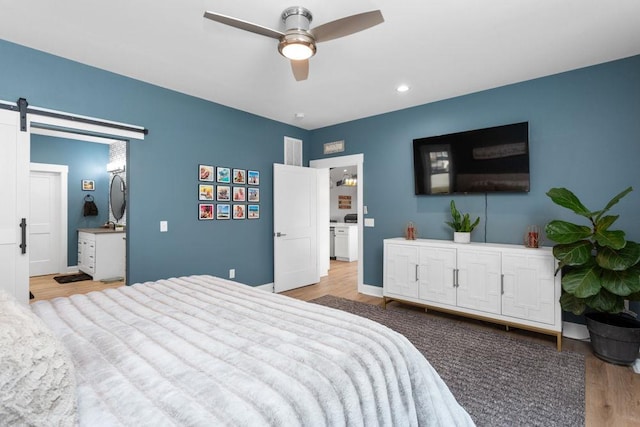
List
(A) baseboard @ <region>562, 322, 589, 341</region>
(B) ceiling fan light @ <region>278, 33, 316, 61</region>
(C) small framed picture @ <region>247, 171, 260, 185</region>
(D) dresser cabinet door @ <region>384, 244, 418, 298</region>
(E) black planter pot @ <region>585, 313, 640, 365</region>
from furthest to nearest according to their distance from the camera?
1. (C) small framed picture @ <region>247, 171, 260, 185</region>
2. (D) dresser cabinet door @ <region>384, 244, 418, 298</region>
3. (A) baseboard @ <region>562, 322, 589, 341</region>
4. (E) black planter pot @ <region>585, 313, 640, 365</region>
5. (B) ceiling fan light @ <region>278, 33, 316, 61</region>

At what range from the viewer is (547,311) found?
289 centimetres

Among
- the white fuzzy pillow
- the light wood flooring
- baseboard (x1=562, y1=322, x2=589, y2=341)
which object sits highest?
the white fuzzy pillow

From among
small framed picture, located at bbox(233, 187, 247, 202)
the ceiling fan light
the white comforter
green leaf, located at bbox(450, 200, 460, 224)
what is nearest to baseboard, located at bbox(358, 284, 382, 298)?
green leaf, located at bbox(450, 200, 460, 224)

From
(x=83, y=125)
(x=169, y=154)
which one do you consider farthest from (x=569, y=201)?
(x=83, y=125)

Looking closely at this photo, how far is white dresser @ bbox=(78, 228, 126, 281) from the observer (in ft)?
17.0

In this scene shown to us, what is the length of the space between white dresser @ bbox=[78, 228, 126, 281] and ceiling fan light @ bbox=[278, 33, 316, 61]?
4619 mm

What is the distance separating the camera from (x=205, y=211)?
12.9 ft

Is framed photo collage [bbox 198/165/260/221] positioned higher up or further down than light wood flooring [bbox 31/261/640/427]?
higher up

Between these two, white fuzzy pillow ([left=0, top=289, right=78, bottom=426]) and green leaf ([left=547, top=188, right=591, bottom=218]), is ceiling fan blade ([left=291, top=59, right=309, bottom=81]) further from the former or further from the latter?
green leaf ([left=547, top=188, right=591, bottom=218])

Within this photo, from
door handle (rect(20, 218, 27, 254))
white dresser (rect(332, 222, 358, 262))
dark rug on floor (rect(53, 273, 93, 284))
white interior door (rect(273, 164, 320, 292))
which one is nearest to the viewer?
door handle (rect(20, 218, 27, 254))

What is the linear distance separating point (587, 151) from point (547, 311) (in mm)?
1595

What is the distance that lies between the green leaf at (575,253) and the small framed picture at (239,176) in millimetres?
3564

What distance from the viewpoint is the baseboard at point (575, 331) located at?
3033 millimetres

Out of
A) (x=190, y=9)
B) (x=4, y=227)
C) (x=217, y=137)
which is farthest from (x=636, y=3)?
(x=4, y=227)
